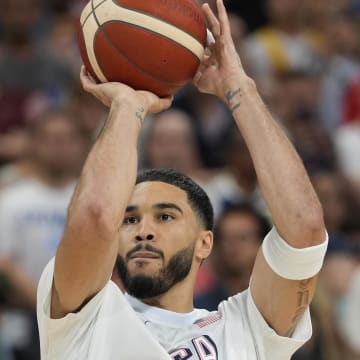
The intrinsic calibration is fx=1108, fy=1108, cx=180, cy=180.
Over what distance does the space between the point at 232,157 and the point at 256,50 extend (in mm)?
1755

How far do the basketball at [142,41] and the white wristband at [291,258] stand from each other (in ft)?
2.49

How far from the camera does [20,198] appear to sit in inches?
294

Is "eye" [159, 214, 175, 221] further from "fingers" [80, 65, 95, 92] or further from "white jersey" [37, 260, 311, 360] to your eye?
"fingers" [80, 65, 95, 92]

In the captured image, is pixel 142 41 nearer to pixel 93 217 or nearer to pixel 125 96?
pixel 125 96

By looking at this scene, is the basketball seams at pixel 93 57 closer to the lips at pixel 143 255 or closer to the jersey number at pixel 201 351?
the lips at pixel 143 255

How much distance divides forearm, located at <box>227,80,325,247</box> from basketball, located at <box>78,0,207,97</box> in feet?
1.21

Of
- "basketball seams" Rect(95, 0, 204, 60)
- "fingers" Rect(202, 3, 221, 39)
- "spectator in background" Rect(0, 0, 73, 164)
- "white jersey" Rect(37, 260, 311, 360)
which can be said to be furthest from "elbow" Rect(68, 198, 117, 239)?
"spectator in background" Rect(0, 0, 73, 164)

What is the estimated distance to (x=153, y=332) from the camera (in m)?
4.45

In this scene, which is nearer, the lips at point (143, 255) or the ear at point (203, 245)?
the lips at point (143, 255)

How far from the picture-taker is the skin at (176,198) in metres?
4.03

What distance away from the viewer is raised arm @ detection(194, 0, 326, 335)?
171 inches

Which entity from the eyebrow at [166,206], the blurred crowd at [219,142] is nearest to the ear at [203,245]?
the eyebrow at [166,206]

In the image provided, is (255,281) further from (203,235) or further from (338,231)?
(338,231)

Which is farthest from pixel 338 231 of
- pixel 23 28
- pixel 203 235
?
pixel 203 235
